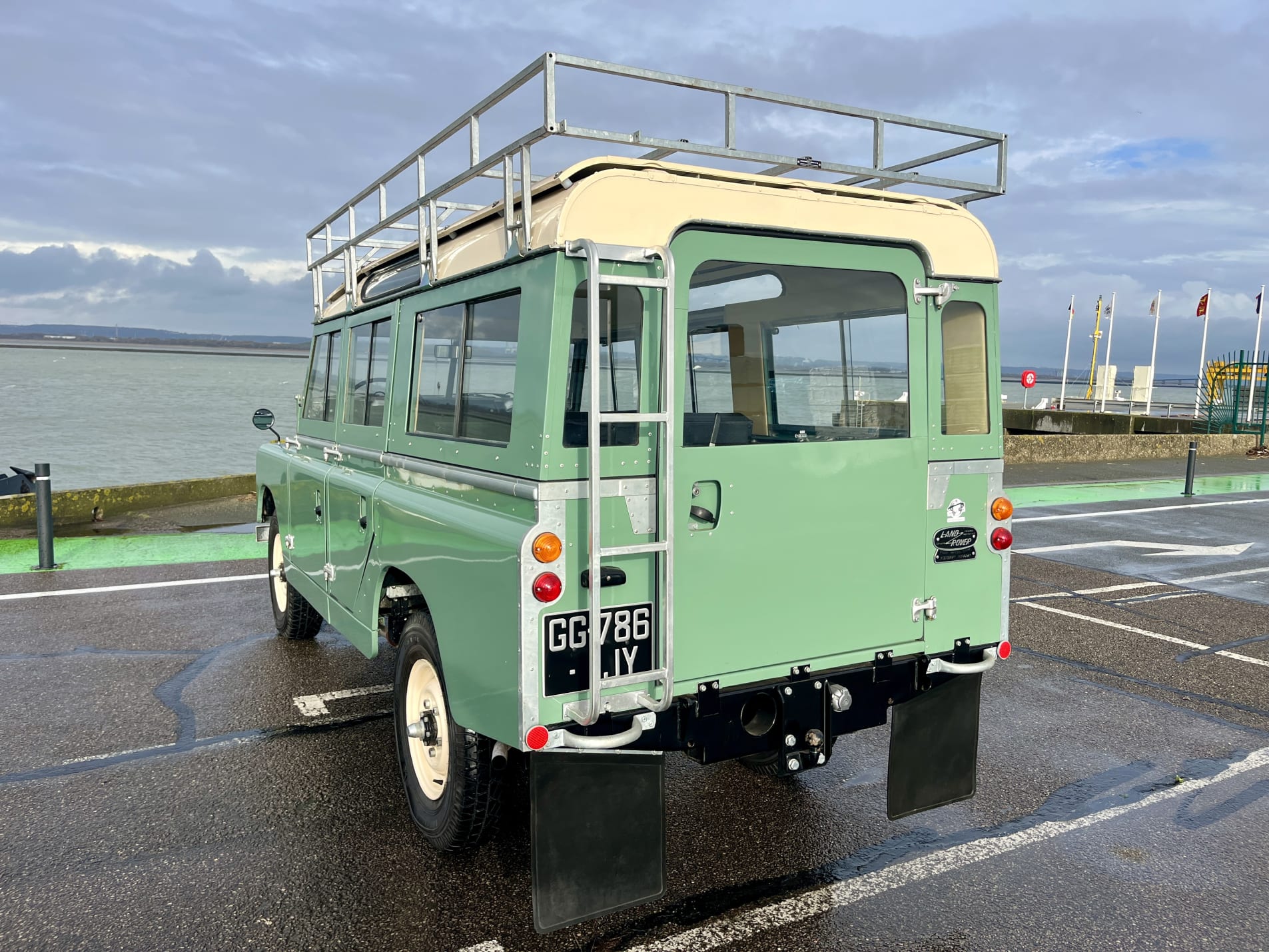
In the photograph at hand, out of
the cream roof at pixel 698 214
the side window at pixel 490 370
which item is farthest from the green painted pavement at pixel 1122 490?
the side window at pixel 490 370

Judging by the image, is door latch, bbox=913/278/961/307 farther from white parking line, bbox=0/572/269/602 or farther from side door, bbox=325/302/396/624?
white parking line, bbox=0/572/269/602

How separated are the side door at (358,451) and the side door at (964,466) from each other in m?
2.54

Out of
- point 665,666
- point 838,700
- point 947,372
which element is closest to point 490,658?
point 665,666

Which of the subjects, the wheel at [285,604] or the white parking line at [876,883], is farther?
the wheel at [285,604]

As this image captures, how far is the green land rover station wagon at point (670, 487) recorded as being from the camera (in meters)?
3.10

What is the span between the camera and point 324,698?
5.65 m

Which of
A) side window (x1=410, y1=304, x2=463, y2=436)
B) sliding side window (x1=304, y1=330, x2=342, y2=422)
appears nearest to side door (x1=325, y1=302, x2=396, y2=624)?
sliding side window (x1=304, y1=330, x2=342, y2=422)

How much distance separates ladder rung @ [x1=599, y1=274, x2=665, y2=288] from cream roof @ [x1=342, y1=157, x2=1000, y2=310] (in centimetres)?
13

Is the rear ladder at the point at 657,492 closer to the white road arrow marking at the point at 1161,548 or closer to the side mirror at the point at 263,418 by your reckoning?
the side mirror at the point at 263,418

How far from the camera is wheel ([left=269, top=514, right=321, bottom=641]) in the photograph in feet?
21.5

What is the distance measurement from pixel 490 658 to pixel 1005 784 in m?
2.82

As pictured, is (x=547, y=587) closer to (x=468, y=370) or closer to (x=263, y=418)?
(x=468, y=370)

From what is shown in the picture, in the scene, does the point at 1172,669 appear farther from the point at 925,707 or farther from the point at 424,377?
the point at 424,377

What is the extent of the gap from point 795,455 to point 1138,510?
12.3 meters
